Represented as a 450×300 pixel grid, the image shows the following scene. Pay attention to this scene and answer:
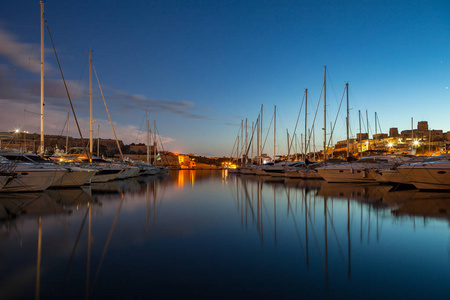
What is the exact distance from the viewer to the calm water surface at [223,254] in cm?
368

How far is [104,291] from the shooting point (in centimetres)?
356

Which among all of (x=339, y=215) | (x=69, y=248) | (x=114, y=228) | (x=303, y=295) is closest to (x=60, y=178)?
(x=114, y=228)

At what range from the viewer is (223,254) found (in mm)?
5156

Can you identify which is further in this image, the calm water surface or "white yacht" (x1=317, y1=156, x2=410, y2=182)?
"white yacht" (x1=317, y1=156, x2=410, y2=182)

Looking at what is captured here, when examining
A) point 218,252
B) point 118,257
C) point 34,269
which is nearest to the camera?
point 34,269

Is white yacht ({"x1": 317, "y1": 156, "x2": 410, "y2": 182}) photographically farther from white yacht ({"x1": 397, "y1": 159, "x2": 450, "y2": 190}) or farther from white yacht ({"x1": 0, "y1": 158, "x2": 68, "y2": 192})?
white yacht ({"x1": 0, "y1": 158, "x2": 68, "y2": 192})

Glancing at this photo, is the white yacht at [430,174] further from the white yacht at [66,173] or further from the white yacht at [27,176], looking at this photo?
the white yacht at [27,176]

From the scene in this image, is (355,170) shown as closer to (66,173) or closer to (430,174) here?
(430,174)

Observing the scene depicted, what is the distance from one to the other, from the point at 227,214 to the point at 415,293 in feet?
20.8

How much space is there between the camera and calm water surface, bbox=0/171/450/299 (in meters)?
3.68

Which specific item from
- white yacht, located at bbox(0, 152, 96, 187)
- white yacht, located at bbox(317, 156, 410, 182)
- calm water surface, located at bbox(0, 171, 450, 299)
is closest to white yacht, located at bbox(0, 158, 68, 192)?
white yacht, located at bbox(0, 152, 96, 187)

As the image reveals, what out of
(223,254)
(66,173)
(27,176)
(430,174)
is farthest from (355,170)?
(27,176)

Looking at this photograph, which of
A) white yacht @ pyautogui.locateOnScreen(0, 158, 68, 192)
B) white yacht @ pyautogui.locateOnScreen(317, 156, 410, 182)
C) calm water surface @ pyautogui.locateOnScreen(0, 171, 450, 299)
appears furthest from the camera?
white yacht @ pyautogui.locateOnScreen(317, 156, 410, 182)

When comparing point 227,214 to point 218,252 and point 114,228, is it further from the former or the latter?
point 218,252
